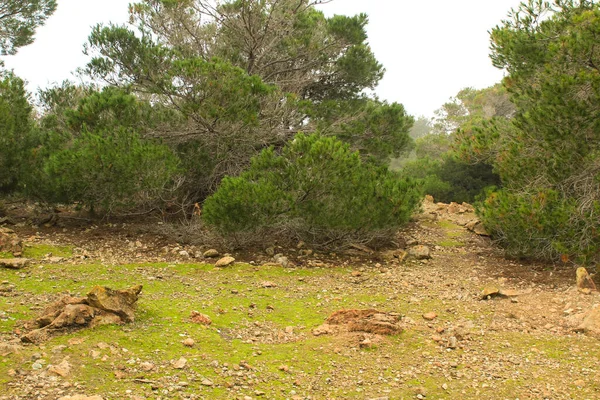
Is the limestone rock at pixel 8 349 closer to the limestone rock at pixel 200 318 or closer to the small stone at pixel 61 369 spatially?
the small stone at pixel 61 369

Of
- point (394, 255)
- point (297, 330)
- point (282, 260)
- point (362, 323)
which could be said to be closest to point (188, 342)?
point (297, 330)

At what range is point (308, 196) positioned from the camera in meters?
7.52

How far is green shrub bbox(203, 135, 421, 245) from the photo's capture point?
714 cm

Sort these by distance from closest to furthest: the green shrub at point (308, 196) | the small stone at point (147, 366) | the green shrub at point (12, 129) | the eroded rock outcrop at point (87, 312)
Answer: the small stone at point (147, 366) → the eroded rock outcrop at point (87, 312) → the green shrub at point (308, 196) → the green shrub at point (12, 129)

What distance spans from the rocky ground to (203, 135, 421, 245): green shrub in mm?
613

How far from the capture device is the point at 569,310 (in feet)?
17.2

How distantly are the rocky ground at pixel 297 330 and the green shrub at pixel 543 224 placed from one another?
357mm

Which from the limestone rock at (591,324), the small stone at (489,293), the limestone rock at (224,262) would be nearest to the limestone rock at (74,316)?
the limestone rock at (224,262)

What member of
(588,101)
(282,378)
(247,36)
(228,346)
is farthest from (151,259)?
(588,101)

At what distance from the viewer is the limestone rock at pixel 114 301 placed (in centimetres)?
412

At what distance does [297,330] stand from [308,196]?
10.3 ft

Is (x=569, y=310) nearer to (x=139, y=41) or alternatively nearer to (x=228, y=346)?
(x=228, y=346)

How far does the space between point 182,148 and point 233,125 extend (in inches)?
52.8

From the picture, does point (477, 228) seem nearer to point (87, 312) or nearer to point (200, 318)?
point (200, 318)
